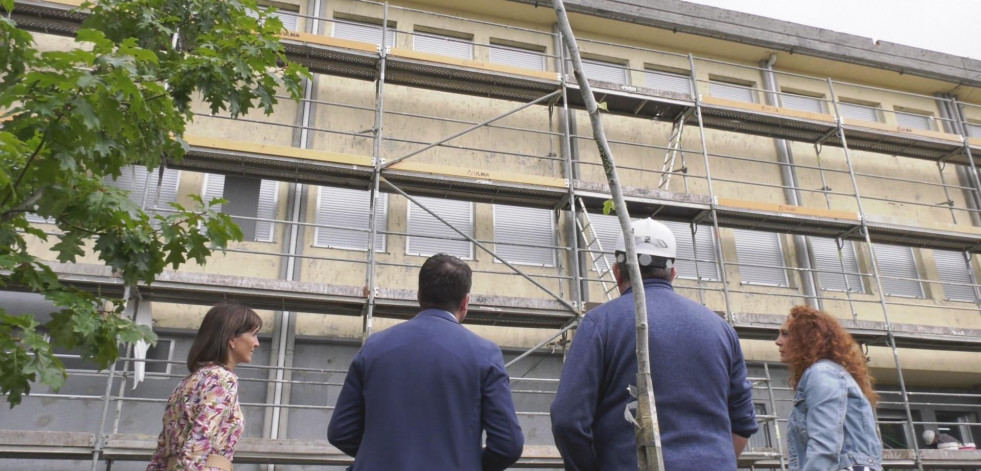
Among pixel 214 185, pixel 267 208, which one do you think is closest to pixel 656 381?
pixel 267 208

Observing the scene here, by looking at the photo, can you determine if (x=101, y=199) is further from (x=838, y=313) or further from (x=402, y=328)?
(x=838, y=313)

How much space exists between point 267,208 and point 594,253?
435 cm

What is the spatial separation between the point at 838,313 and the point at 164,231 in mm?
9999

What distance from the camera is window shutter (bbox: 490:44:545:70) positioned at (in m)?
12.3

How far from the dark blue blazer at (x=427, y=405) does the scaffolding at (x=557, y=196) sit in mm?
5557

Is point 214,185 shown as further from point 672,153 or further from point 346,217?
point 672,153

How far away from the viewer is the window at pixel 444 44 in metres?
12.0

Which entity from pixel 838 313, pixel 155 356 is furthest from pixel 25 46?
pixel 838 313

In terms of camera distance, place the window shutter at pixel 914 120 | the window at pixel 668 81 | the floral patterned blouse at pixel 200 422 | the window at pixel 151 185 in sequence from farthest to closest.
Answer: the window shutter at pixel 914 120, the window at pixel 668 81, the window at pixel 151 185, the floral patterned blouse at pixel 200 422

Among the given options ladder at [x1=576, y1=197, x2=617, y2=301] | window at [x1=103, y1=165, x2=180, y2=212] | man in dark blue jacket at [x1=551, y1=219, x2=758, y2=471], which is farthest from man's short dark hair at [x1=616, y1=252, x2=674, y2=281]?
window at [x1=103, y1=165, x2=180, y2=212]

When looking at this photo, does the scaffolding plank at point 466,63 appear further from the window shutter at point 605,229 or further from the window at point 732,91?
the window at point 732,91

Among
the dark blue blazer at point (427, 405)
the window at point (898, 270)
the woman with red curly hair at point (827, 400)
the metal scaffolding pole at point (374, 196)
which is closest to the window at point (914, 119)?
the window at point (898, 270)

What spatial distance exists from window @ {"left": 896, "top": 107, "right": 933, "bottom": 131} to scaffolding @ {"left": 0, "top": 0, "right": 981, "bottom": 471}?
180 mm

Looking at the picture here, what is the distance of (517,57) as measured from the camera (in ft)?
40.8
